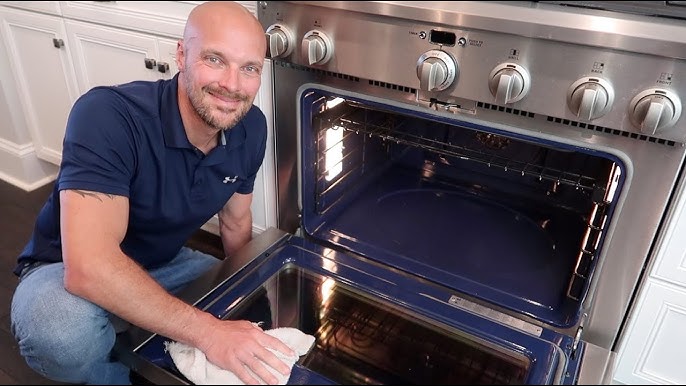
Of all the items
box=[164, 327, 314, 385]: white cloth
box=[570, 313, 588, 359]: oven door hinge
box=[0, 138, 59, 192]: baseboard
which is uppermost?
box=[164, 327, 314, 385]: white cloth

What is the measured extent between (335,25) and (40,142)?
154 cm

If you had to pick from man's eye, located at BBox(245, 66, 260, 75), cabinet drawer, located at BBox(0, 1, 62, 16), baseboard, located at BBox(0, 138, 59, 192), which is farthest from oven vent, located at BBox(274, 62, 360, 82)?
baseboard, located at BBox(0, 138, 59, 192)

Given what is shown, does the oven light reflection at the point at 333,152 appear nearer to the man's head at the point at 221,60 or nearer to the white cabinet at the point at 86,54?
the white cabinet at the point at 86,54

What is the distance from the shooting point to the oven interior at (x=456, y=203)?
43.9 inches

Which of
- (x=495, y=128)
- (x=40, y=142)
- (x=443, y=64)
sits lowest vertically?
(x=40, y=142)

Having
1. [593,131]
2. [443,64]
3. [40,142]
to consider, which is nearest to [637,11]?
[593,131]

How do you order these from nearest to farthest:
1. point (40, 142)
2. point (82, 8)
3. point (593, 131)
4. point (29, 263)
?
point (593, 131) → point (29, 263) → point (82, 8) → point (40, 142)

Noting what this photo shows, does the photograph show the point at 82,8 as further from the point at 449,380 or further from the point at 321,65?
the point at 449,380

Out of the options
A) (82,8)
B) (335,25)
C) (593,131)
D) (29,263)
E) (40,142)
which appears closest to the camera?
(593,131)

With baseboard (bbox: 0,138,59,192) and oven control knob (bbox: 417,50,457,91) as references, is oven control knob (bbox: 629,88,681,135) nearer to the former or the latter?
oven control knob (bbox: 417,50,457,91)

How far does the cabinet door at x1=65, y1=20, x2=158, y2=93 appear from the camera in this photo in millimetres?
1458

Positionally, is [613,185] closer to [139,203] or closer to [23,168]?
[139,203]

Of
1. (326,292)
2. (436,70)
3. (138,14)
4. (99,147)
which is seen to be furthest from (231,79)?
(138,14)

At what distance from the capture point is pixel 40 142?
2.02 m
